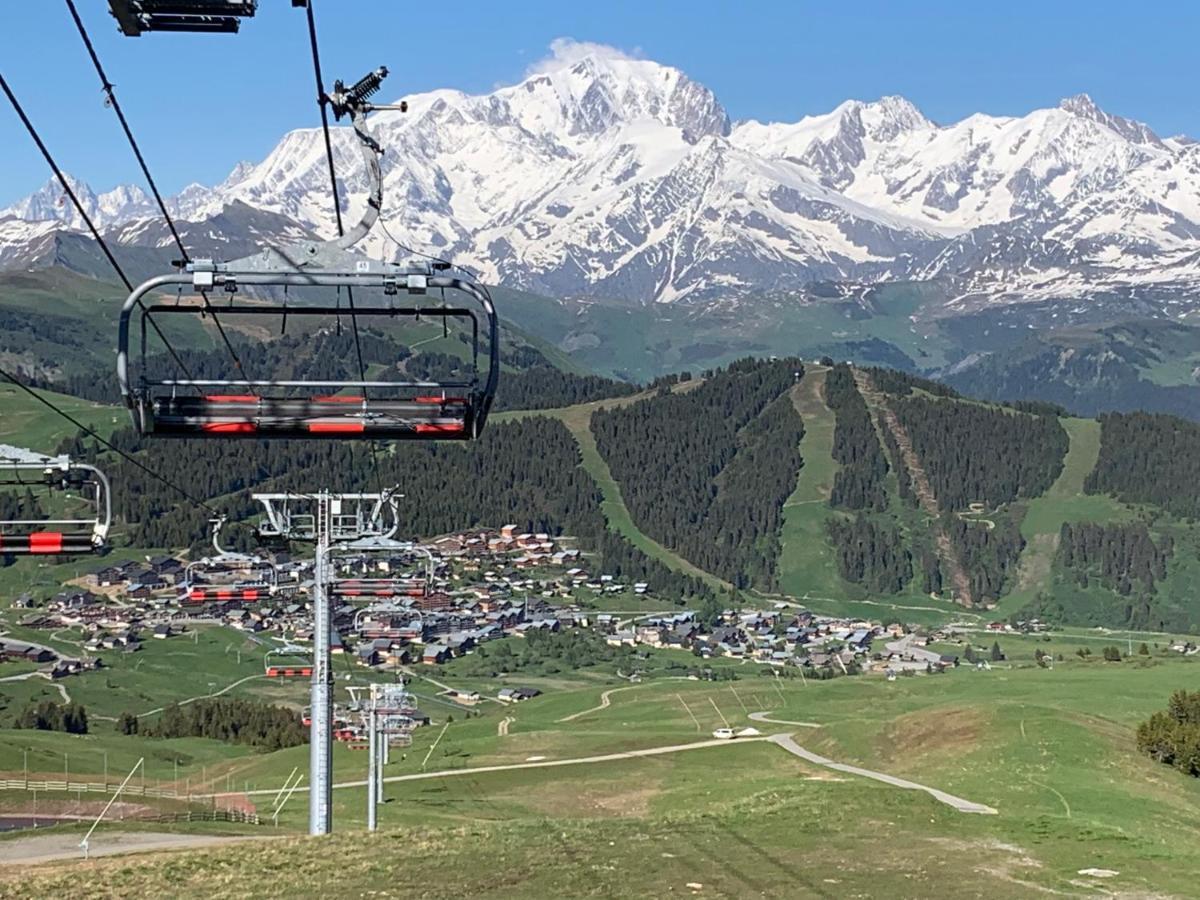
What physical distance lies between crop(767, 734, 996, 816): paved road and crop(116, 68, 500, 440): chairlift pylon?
50.4 meters

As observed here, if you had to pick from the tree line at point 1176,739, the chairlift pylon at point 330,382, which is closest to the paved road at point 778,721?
the tree line at point 1176,739

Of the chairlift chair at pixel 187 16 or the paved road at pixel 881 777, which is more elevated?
the chairlift chair at pixel 187 16

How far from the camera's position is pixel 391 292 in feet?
111

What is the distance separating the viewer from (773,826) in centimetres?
7488

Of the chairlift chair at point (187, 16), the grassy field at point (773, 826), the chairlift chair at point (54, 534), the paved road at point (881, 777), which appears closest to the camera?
the chairlift chair at point (187, 16)

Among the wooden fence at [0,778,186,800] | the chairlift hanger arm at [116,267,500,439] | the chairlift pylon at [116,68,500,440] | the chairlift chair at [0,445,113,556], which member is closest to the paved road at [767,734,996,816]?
the wooden fence at [0,778,186,800]

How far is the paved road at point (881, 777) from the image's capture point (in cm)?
8631

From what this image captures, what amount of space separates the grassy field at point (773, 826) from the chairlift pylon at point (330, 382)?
833 inches

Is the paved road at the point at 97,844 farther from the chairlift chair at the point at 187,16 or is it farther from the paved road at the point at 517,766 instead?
the chairlift chair at the point at 187,16

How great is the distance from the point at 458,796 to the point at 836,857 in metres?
61.4

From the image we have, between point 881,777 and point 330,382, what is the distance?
81.0 metres

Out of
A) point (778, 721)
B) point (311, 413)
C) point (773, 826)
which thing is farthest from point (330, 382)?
point (778, 721)

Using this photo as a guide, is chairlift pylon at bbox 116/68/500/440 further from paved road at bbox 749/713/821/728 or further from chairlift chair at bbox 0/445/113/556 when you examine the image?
paved road at bbox 749/713/821/728

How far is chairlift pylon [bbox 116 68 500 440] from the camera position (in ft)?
109
